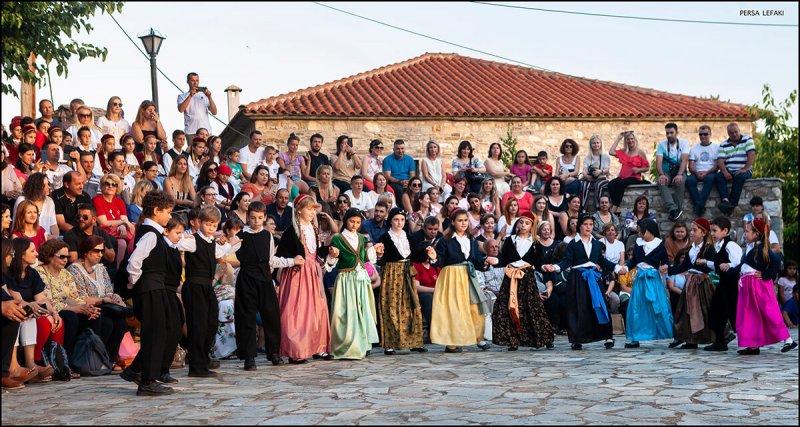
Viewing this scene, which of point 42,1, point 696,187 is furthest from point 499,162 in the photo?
point 42,1

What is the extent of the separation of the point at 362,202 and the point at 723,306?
540 cm

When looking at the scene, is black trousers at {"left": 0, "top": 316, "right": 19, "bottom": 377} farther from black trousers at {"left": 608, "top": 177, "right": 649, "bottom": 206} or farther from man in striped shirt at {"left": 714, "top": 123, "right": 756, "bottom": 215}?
man in striped shirt at {"left": 714, "top": 123, "right": 756, "bottom": 215}

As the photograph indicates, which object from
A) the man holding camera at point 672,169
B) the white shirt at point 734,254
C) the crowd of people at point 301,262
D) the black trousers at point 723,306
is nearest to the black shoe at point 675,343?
the crowd of people at point 301,262

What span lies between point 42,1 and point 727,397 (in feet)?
21.8

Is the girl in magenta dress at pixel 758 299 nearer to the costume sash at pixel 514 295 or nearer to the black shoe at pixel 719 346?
the black shoe at pixel 719 346

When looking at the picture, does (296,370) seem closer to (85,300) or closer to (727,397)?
(85,300)

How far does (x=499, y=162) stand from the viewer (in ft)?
52.6

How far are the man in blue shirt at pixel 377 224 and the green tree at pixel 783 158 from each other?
14.5 metres

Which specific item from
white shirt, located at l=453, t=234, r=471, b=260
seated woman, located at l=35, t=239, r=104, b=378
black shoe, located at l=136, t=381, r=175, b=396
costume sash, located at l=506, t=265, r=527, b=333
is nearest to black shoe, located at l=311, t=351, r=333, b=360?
white shirt, located at l=453, t=234, r=471, b=260

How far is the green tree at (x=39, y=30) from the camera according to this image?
845cm

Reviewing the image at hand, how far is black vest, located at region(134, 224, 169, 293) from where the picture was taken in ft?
24.9

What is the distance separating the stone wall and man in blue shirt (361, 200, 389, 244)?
1221 centimetres

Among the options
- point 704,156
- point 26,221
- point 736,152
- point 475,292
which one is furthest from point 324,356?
point 736,152

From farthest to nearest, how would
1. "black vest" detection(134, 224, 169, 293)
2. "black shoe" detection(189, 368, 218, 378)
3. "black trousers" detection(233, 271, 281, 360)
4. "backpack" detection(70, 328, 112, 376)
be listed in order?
"black trousers" detection(233, 271, 281, 360) → "backpack" detection(70, 328, 112, 376) → "black shoe" detection(189, 368, 218, 378) → "black vest" detection(134, 224, 169, 293)
